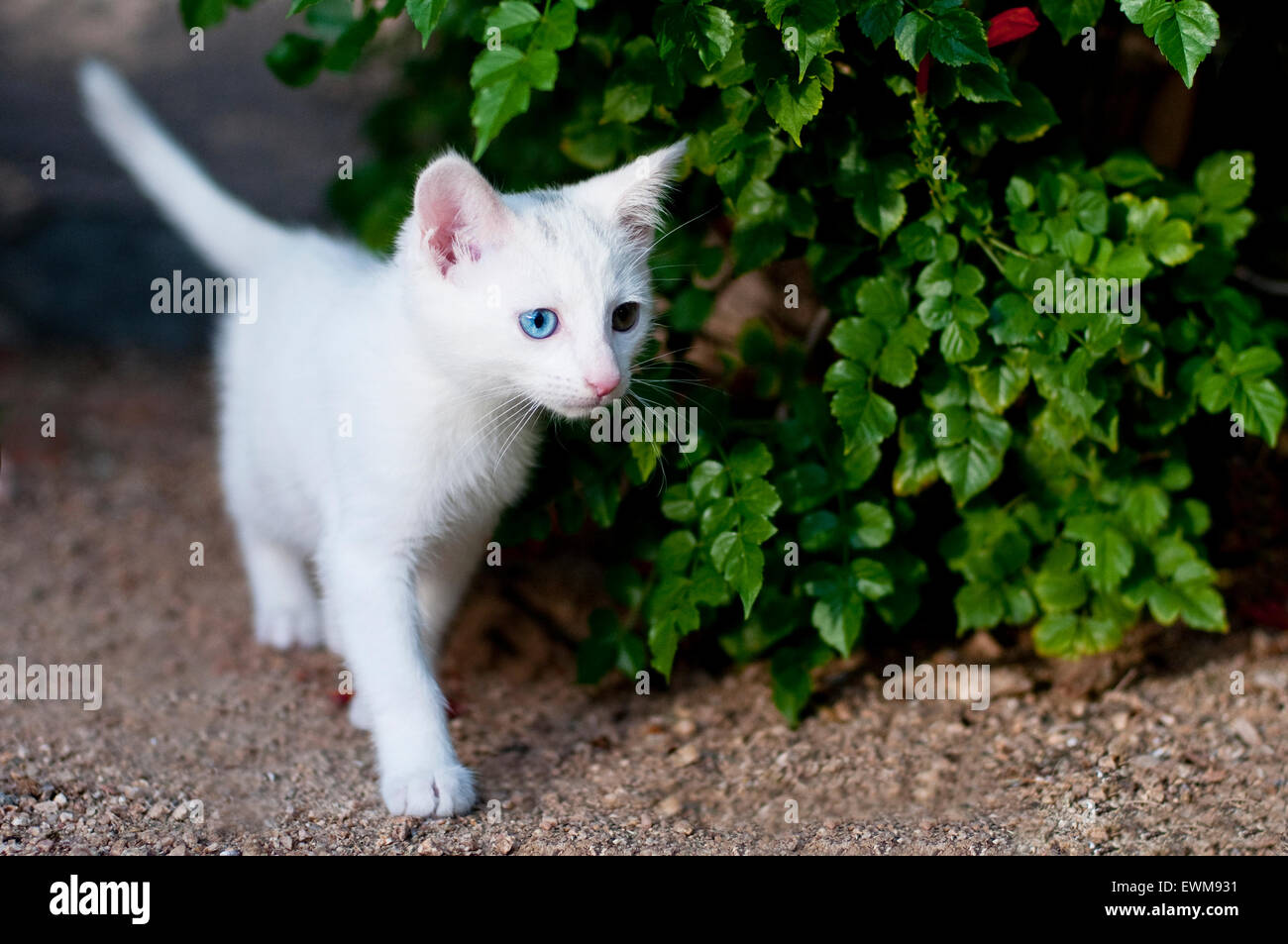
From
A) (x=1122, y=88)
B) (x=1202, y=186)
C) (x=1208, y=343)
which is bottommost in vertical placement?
(x=1208, y=343)

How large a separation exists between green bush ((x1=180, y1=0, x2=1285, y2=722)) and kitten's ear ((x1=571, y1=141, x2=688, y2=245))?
0.44 ft

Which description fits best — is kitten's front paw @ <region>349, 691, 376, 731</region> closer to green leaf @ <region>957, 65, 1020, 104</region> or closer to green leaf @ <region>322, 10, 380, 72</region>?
green leaf @ <region>322, 10, 380, 72</region>

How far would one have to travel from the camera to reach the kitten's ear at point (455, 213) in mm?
2535

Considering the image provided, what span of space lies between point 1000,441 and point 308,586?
230cm

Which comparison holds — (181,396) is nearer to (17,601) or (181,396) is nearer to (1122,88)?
(17,601)

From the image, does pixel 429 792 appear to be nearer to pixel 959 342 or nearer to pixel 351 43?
pixel 959 342

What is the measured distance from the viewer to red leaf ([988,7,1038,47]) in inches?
101

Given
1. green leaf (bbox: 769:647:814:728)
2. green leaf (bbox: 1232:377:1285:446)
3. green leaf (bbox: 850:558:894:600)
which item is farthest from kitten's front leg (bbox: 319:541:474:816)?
green leaf (bbox: 1232:377:1285:446)

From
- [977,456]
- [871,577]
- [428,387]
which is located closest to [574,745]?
[871,577]

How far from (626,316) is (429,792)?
1.18 metres

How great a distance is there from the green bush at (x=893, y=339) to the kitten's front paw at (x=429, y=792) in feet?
1.91

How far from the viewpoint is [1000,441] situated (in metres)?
2.97

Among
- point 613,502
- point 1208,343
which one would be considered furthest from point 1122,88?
point 613,502

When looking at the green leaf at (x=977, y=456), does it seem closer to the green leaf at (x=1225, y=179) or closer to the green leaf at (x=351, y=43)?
the green leaf at (x=1225, y=179)
